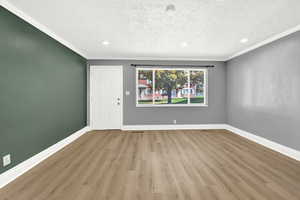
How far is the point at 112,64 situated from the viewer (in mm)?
4871

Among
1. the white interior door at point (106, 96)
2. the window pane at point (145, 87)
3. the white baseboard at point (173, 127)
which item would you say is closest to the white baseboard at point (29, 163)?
the white interior door at point (106, 96)

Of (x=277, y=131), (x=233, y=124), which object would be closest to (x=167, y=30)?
(x=277, y=131)

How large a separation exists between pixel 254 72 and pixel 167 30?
2627mm

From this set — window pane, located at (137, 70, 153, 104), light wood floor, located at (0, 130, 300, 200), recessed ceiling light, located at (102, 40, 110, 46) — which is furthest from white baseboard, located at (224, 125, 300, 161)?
recessed ceiling light, located at (102, 40, 110, 46)

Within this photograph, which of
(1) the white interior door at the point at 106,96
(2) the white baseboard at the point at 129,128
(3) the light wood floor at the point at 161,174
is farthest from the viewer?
(1) the white interior door at the point at 106,96

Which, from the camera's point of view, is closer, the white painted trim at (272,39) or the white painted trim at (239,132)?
the white painted trim at (272,39)

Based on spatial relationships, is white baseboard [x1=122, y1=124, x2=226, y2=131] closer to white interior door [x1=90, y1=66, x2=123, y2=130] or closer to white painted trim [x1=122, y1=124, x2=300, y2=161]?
white painted trim [x1=122, y1=124, x2=300, y2=161]

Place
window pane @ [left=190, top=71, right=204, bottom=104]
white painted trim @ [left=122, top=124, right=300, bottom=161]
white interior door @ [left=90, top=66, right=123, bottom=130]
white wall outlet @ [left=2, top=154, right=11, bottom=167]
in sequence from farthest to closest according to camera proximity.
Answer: window pane @ [left=190, top=71, right=204, bottom=104] → white interior door @ [left=90, top=66, right=123, bottom=130] → white painted trim @ [left=122, top=124, right=300, bottom=161] → white wall outlet @ [left=2, top=154, right=11, bottom=167]

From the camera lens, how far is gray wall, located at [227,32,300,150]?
2768mm

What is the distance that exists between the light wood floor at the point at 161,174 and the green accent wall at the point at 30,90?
467 millimetres

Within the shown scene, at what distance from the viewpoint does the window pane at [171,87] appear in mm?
5027

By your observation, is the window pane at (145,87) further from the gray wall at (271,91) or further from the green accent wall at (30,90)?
the gray wall at (271,91)

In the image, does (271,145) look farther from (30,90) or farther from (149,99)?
(30,90)

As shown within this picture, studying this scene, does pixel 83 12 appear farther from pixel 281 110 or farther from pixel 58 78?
pixel 281 110
